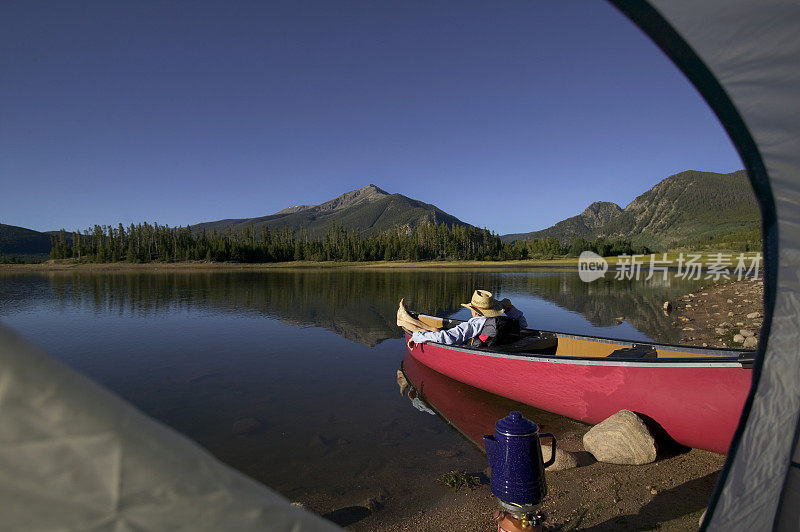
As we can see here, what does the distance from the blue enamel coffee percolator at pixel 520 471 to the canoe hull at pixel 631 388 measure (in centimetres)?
318

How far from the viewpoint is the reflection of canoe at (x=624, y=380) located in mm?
5188

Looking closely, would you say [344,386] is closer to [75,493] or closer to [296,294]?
[75,493]

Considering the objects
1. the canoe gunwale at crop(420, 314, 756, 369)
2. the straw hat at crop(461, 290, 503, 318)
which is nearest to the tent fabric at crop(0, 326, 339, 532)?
the canoe gunwale at crop(420, 314, 756, 369)

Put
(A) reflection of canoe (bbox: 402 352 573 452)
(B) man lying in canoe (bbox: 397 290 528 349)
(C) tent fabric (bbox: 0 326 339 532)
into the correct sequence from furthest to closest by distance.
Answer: (B) man lying in canoe (bbox: 397 290 528 349) < (A) reflection of canoe (bbox: 402 352 573 452) < (C) tent fabric (bbox: 0 326 339 532)

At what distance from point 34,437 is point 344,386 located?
9157 mm

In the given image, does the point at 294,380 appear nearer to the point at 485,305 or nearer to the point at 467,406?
the point at 467,406

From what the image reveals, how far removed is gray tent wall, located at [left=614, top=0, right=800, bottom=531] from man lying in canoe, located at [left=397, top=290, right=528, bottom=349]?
6.06 meters

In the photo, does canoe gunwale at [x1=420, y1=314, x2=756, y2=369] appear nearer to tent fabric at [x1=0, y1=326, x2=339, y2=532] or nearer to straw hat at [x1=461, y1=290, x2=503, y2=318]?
straw hat at [x1=461, y1=290, x2=503, y2=318]

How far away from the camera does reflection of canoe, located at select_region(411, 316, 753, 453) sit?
5188 mm

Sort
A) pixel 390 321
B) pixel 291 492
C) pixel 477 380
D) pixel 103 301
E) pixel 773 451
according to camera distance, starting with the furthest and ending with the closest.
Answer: pixel 103 301 → pixel 390 321 → pixel 477 380 → pixel 291 492 → pixel 773 451

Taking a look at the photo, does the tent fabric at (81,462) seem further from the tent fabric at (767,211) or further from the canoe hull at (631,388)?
the canoe hull at (631,388)

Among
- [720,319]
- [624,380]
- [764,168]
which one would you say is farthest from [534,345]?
[720,319]

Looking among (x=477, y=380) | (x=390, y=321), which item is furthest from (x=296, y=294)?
(x=477, y=380)

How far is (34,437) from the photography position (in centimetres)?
100
